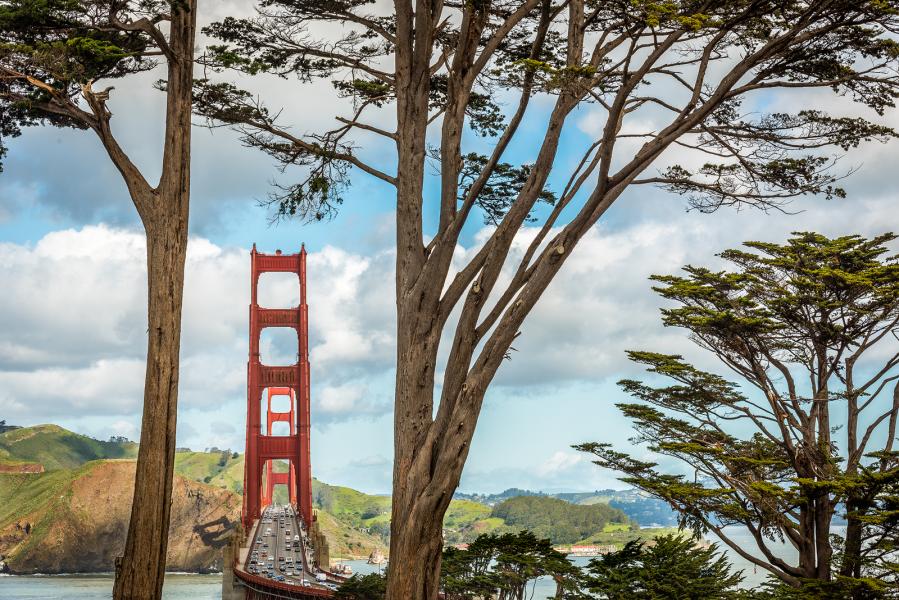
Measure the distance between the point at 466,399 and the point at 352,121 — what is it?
2402 millimetres

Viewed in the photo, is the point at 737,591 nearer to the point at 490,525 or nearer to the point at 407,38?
the point at 407,38

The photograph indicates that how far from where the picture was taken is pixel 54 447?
8744cm

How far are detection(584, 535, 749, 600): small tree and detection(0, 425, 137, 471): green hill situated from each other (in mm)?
80680

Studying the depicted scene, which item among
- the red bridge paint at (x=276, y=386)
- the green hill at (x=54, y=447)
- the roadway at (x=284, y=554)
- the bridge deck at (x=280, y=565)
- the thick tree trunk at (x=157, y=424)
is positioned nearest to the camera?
A: the thick tree trunk at (x=157, y=424)

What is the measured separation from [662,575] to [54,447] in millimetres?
87802

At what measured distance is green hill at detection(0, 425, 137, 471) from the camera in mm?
84375

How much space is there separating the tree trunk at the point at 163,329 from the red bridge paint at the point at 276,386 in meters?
24.7

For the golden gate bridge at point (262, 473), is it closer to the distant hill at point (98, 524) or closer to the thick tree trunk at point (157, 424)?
the thick tree trunk at point (157, 424)

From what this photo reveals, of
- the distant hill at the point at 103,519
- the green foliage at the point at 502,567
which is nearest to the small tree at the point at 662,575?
the green foliage at the point at 502,567

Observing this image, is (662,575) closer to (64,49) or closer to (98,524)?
(64,49)

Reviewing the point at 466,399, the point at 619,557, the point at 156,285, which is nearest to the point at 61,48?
the point at 156,285

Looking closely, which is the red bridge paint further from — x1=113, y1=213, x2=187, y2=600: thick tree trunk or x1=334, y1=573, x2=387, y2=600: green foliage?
x1=113, y1=213, x2=187, y2=600: thick tree trunk

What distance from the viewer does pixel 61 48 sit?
6023 mm

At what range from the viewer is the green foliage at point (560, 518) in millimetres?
43253
